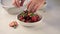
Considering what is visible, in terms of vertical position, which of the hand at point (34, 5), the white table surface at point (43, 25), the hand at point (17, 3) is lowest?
the white table surface at point (43, 25)

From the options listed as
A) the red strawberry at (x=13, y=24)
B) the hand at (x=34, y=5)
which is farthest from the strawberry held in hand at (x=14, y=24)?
the hand at (x=34, y=5)

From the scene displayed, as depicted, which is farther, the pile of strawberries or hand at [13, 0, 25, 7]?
hand at [13, 0, 25, 7]

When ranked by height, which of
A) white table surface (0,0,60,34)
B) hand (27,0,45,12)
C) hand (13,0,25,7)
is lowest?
white table surface (0,0,60,34)

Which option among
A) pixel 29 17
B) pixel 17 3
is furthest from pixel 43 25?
pixel 17 3

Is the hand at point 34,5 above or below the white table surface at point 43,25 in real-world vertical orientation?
above

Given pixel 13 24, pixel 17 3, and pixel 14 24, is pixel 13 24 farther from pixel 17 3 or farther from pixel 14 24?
pixel 17 3

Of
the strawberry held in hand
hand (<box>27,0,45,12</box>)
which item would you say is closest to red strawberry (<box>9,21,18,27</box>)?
the strawberry held in hand

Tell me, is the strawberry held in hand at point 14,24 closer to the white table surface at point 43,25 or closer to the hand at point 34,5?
the white table surface at point 43,25

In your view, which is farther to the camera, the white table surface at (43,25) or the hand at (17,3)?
the hand at (17,3)

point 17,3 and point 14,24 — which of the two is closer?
point 14,24

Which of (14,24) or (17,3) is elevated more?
(17,3)

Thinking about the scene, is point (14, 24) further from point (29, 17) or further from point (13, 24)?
point (29, 17)

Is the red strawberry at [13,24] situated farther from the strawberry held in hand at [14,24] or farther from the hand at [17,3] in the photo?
the hand at [17,3]

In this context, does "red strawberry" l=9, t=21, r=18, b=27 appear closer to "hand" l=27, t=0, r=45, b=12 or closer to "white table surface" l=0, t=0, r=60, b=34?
"white table surface" l=0, t=0, r=60, b=34
